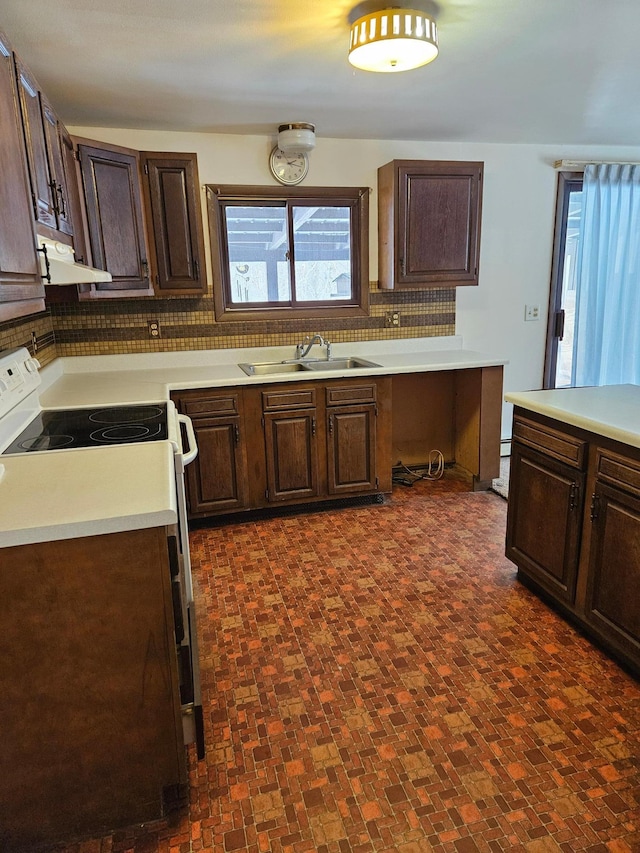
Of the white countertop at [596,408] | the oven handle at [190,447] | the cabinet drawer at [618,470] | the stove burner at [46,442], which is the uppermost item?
the white countertop at [596,408]

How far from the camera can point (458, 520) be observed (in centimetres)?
327

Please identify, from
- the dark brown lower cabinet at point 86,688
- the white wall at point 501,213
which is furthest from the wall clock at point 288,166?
the dark brown lower cabinet at point 86,688

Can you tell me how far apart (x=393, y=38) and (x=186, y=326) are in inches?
82.7

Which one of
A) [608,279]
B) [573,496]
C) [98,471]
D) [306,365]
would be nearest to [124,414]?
[98,471]

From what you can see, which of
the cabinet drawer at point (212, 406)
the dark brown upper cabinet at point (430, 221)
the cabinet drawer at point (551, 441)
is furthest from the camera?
the dark brown upper cabinet at point (430, 221)

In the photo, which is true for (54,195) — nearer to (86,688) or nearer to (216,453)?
(216,453)

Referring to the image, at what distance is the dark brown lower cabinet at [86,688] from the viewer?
132 centimetres

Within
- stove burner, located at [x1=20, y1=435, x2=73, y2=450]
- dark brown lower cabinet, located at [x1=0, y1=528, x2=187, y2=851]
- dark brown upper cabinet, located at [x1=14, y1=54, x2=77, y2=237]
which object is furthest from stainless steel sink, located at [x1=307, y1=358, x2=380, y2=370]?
dark brown lower cabinet, located at [x1=0, y1=528, x2=187, y2=851]

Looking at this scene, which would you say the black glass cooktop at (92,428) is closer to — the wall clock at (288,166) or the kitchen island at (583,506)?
the kitchen island at (583,506)

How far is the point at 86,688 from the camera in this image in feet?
4.57

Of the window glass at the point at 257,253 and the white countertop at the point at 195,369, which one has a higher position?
the window glass at the point at 257,253

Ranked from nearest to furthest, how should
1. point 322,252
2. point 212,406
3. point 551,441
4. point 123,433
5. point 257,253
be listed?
1. point 123,433
2. point 551,441
3. point 212,406
4. point 257,253
5. point 322,252

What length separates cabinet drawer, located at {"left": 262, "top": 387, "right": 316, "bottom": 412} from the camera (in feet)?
10.4

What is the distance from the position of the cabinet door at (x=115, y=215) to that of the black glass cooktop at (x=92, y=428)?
86 centimetres
